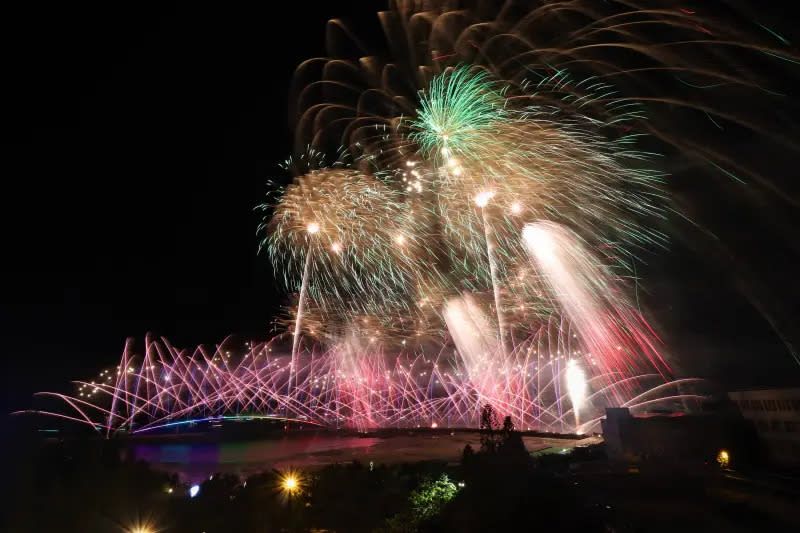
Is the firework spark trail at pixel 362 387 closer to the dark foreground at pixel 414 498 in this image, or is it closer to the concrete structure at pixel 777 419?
the concrete structure at pixel 777 419

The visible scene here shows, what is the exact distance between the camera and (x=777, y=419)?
26.8 m

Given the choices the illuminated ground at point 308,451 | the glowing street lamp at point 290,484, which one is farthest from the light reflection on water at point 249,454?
the glowing street lamp at point 290,484

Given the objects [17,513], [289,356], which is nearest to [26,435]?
[17,513]

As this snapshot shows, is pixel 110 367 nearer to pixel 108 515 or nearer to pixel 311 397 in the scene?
pixel 311 397

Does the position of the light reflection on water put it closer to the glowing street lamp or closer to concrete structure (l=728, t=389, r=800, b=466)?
the glowing street lamp

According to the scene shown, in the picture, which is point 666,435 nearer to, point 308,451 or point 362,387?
point 308,451

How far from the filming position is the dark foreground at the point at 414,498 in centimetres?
1459

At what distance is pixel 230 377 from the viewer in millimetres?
43312

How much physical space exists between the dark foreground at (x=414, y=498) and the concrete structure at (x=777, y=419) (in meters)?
6.18

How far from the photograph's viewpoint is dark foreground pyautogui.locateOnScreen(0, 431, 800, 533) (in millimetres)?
14594

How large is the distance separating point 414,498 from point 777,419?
22906 millimetres

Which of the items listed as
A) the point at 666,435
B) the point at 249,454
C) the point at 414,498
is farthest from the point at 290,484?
the point at 666,435

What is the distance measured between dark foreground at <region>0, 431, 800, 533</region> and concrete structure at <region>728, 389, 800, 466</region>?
618cm

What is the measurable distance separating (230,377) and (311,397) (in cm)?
1844
